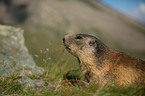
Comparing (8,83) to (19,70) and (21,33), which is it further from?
(21,33)

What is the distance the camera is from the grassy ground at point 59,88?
3.57 meters

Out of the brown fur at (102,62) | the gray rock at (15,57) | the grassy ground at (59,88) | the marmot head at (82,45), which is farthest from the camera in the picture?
the gray rock at (15,57)

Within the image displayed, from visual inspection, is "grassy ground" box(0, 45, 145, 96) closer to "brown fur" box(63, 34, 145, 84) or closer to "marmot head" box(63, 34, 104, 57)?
"brown fur" box(63, 34, 145, 84)

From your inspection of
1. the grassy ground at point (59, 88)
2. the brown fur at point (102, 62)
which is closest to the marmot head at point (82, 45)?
the brown fur at point (102, 62)

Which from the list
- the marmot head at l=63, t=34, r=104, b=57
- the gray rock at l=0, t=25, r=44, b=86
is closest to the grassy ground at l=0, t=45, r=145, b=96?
the gray rock at l=0, t=25, r=44, b=86

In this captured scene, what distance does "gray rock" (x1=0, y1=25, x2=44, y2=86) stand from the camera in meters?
5.62

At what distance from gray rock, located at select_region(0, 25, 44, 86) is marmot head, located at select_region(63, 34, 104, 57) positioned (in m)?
1.72

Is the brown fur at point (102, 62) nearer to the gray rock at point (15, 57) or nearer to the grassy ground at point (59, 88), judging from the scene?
the grassy ground at point (59, 88)

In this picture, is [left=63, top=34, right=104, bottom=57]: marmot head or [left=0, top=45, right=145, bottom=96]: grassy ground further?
[left=63, top=34, right=104, bottom=57]: marmot head

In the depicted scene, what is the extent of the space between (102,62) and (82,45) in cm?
90

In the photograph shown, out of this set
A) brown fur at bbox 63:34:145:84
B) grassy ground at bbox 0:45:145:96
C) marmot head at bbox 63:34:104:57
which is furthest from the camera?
marmot head at bbox 63:34:104:57

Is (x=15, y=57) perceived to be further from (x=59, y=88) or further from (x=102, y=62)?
(x=102, y=62)

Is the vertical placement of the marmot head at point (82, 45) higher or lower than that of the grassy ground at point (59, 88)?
higher

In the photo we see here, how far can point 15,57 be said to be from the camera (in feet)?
23.4
